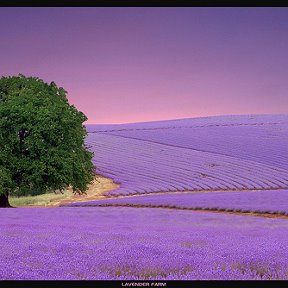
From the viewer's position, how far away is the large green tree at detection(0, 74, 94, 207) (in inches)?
880

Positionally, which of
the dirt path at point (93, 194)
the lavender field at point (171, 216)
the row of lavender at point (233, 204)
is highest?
the lavender field at point (171, 216)

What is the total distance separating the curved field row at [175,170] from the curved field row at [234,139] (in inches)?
69.3

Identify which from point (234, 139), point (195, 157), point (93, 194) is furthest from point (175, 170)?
point (234, 139)

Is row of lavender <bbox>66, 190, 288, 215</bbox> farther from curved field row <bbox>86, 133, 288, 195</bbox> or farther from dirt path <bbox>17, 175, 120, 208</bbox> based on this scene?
curved field row <bbox>86, 133, 288, 195</bbox>

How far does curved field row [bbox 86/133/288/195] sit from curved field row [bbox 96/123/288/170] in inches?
69.3

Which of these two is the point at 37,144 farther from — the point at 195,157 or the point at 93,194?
the point at 195,157

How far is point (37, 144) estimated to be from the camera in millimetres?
22281

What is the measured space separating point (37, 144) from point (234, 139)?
99.4 ft

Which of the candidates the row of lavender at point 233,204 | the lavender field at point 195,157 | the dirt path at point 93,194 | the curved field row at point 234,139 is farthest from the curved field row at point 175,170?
the row of lavender at point 233,204

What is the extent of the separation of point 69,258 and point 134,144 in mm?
43534

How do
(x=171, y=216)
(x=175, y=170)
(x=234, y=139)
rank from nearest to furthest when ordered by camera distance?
(x=171, y=216)
(x=175, y=170)
(x=234, y=139)

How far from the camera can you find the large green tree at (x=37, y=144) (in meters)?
22.3

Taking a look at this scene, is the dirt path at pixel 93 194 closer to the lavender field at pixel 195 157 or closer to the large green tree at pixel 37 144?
the lavender field at pixel 195 157
